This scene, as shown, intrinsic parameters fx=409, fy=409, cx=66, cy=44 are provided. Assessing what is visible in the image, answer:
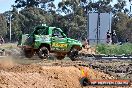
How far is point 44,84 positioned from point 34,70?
5.91ft

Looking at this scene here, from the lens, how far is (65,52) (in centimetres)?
2400

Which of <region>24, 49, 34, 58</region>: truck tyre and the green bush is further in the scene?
the green bush

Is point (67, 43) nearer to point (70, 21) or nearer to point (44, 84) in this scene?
point (44, 84)

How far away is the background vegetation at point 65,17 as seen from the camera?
8831 cm

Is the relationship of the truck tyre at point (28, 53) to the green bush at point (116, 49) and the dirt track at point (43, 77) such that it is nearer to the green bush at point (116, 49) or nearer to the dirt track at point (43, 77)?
the dirt track at point (43, 77)

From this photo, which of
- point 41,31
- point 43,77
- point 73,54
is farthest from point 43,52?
point 43,77

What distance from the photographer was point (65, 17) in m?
95.4

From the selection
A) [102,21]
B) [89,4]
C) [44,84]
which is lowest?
[44,84]

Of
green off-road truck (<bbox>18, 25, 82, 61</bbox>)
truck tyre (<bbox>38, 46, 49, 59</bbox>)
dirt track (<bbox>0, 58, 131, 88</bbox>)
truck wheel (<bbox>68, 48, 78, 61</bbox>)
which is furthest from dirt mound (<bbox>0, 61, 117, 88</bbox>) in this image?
truck wheel (<bbox>68, 48, 78, 61</bbox>)

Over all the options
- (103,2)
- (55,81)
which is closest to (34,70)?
(55,81)

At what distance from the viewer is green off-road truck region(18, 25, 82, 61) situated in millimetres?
23312

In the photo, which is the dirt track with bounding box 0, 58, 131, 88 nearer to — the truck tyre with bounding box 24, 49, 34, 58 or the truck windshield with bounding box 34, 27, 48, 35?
the truck windshield with bounding box 34, 27, 48, 35

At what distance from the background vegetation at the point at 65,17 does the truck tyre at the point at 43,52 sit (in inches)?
2268

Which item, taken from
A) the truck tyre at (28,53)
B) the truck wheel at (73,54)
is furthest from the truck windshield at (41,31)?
the truck wheel at (73,54)
